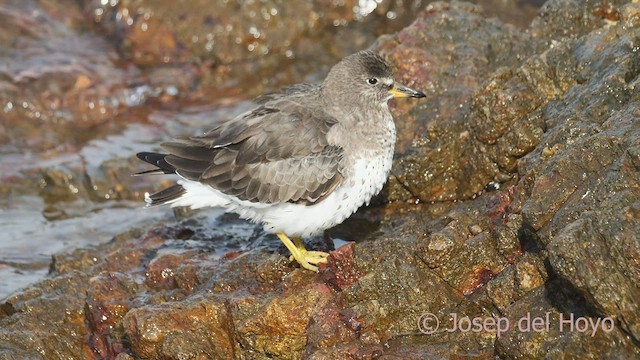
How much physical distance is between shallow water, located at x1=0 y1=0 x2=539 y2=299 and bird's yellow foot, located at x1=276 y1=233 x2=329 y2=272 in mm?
940

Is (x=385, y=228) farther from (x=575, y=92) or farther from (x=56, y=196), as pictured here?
(x=56, y=196)

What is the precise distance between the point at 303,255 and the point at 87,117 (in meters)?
6.99

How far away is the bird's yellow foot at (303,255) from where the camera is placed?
306 inches

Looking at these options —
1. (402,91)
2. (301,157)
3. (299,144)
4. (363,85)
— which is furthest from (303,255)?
(402,91)

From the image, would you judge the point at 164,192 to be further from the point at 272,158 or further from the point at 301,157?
the point at 301,157

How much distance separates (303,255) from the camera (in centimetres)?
802

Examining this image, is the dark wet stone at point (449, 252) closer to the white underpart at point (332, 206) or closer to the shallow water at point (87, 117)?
the white underpart at point (332, 206)

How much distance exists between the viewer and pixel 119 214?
36.3 feet

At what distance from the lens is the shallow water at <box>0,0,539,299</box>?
10.6m

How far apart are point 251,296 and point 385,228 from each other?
1.75 metres

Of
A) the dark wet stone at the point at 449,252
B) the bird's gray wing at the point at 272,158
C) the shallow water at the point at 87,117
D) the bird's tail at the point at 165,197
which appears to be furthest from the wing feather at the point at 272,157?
the shallow water at the point at 87,117

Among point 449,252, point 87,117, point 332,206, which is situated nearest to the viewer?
point 449,252

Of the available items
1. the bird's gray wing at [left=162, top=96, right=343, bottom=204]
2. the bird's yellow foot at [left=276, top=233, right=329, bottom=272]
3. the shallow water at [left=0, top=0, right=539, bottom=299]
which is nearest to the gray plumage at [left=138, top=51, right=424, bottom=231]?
the bird's gray wing at [left=162, top=96, right=343, bottom=204]

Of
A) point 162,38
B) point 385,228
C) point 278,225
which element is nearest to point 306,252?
point 278,225
